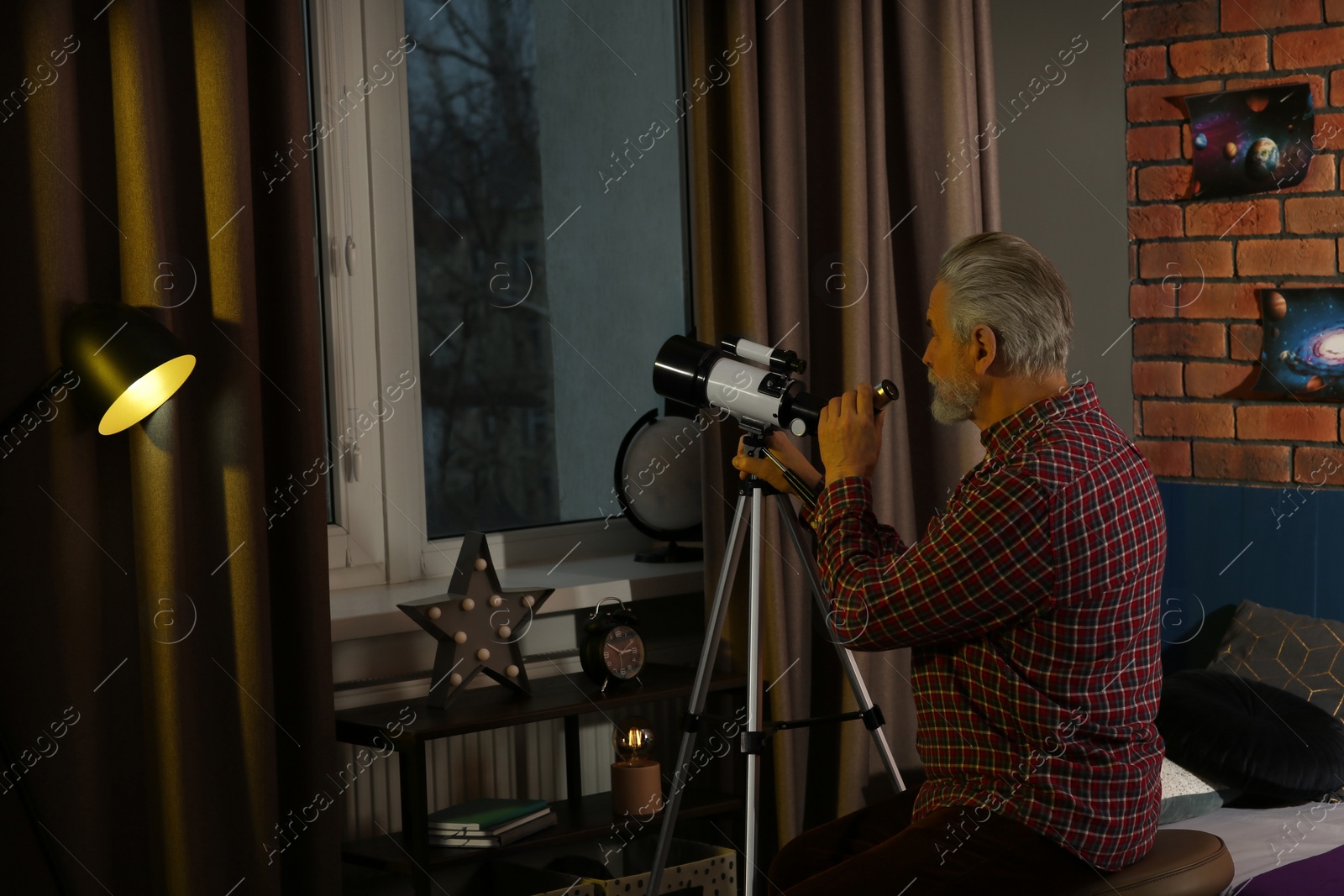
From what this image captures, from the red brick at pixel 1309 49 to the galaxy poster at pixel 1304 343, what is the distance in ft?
1.59

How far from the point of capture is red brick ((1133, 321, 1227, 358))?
2857 mm

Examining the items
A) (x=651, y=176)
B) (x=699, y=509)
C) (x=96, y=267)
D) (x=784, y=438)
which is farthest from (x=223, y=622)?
(x=651, y=176)

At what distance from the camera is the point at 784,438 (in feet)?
6.81

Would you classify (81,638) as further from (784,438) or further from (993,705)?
(993,705)

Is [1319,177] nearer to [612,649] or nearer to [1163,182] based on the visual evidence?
[1163,182]

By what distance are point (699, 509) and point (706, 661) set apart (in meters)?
0.61

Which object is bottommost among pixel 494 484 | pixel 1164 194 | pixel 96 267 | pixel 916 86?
pixel 494 484

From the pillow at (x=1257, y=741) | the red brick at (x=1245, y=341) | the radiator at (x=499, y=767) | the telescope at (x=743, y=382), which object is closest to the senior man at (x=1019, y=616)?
the telescope at (x=743, y=382)

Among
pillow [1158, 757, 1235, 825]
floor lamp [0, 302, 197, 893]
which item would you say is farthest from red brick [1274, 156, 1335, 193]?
floor lamp [0, 302, 197, 893]

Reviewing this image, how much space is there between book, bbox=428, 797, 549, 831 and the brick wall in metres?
1.71

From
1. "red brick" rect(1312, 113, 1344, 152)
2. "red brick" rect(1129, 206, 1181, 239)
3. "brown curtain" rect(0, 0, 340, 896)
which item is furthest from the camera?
"red brick" rect(1129, 206, 1181, 239)

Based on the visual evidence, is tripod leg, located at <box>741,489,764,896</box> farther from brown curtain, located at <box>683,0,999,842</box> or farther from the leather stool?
the leather stool

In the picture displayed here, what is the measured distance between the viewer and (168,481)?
1.80 meters

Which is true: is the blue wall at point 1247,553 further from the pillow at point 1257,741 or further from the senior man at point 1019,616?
the senior man at point 1019,616
